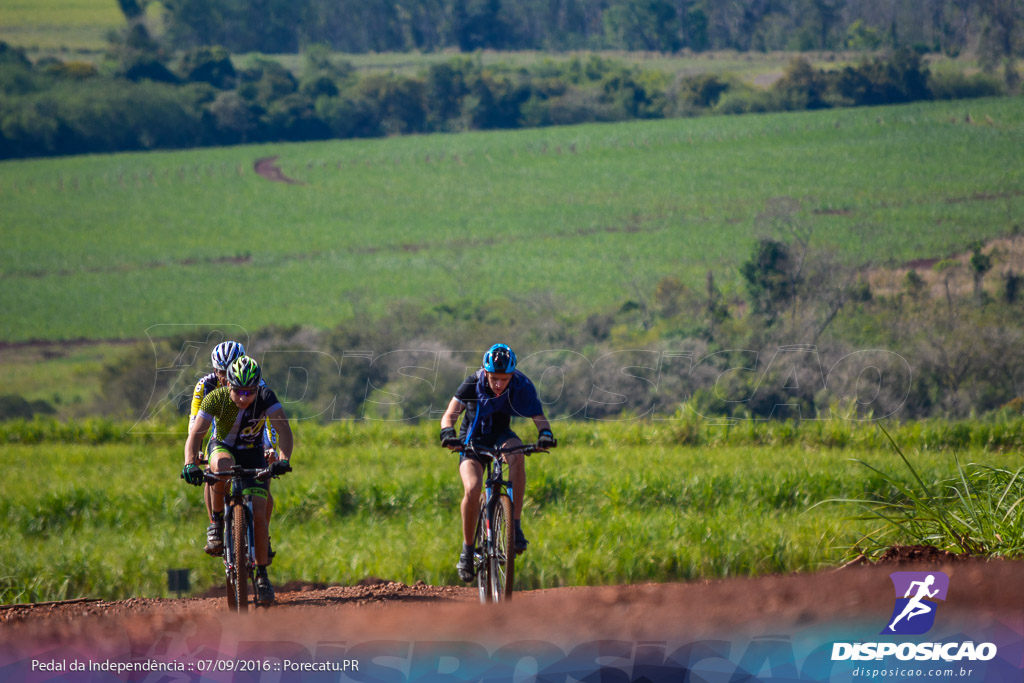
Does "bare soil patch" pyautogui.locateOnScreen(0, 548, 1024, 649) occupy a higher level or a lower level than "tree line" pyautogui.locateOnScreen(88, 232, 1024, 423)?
lower

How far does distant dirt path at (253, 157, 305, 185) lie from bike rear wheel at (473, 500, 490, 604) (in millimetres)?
52730

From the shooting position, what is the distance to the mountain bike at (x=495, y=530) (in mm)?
7246

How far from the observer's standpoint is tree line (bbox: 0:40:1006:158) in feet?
190

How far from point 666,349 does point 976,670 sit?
30417mm

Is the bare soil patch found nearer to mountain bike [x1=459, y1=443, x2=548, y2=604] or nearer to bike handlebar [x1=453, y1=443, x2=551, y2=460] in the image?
mountain bike [x1=459, y1=443, x2=548, y2=604]

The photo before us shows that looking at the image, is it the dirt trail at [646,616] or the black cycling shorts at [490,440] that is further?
the black cycling shorts at [490,440]

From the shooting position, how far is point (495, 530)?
7.46 m

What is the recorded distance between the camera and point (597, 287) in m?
44.3

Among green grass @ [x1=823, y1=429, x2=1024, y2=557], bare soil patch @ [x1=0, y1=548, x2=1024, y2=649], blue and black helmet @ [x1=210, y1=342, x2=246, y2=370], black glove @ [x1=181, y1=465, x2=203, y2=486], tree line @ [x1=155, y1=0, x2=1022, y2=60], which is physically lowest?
bare soil patch @ [x1=0, y1=548, x2=1024, y2=649]

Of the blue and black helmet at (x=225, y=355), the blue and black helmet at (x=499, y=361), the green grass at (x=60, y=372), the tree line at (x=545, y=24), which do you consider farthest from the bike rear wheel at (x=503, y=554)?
the tree line at (x=545, y=24)

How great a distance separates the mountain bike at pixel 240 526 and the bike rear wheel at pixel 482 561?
1622 millimetres

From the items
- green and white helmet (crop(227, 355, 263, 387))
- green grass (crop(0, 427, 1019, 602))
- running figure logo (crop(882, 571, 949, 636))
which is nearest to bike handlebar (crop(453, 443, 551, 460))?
green and white helmet (crop(227, 355, 263, 387))

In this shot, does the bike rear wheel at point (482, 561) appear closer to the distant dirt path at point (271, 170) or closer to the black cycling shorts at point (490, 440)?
the black cycling shorts at point (490, 440)

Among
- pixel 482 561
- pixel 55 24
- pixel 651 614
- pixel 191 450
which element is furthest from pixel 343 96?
pixel 651 614
